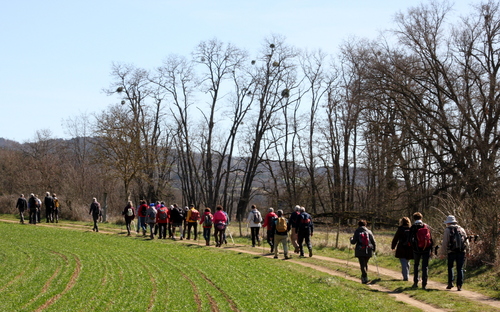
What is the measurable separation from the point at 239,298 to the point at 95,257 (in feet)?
27.0

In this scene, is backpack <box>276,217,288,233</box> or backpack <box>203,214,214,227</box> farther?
backpack <box>203,214,214,227</box>

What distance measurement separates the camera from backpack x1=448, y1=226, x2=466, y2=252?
13430 mm

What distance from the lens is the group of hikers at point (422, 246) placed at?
13.5 metres

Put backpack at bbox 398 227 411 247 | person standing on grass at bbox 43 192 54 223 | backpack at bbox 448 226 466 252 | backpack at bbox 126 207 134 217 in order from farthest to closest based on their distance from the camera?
person standing on grass at bbox 43 192 54 223, backpack at bbox 126 207 134 217, backpack at bbox 398 227 411 247, backpack at bbox 448 226 466 252

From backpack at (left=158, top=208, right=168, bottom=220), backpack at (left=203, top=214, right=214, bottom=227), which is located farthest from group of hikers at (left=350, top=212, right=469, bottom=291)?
backpack at (left=158, top=208, right=168, bottom=220)

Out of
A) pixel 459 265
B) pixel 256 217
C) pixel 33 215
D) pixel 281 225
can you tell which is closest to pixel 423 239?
pixel 459 265

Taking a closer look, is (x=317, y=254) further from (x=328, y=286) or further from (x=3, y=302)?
(x=3, y=302)

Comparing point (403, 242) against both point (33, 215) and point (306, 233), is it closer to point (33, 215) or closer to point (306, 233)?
point (306, 233)

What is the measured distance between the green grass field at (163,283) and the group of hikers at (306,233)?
1361mm

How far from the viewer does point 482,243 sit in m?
16.5

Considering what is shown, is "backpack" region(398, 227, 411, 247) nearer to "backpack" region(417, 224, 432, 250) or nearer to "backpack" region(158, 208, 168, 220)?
"backpack" region(417, 224, 432, 250)

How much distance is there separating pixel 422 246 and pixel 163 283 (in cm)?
677

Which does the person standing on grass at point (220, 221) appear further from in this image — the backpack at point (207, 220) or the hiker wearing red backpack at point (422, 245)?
the hiker wearing red backpack at point (422, 245)

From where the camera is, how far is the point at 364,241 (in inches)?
582
